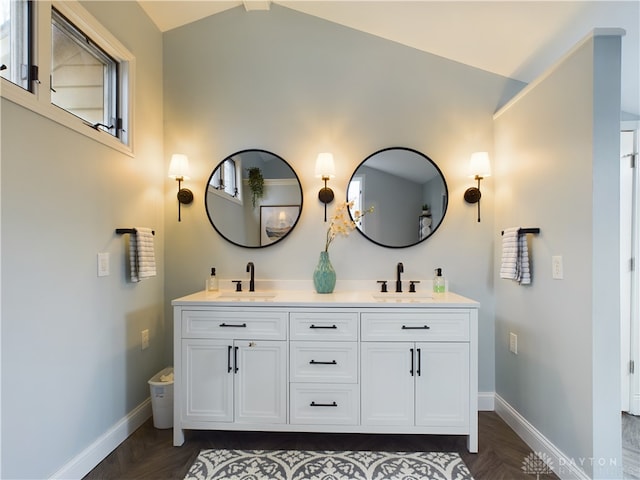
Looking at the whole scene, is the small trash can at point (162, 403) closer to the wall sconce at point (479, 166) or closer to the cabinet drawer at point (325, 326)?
the cabinet drawer at point (325, 326)

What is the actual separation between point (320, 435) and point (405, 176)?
193cm

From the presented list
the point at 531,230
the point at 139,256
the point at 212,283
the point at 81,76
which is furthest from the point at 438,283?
the point at 81,76

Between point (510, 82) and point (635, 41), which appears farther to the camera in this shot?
point (510, 82)

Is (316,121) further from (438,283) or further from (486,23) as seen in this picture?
(438,283)

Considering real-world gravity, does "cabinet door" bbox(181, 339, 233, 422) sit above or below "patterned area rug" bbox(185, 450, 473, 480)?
above

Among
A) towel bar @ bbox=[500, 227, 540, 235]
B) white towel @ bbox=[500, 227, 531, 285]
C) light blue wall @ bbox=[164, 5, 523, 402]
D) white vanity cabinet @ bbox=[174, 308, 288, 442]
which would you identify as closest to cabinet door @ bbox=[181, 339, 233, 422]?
white vanity cabinet @ bbox=[174, 308, 288, 442]

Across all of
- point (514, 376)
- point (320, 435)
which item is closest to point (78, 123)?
point (320, 435)

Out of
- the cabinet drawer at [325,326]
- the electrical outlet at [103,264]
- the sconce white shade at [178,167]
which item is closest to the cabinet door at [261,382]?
the cabinet drawer at [325,326]

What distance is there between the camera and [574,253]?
5.26 feet

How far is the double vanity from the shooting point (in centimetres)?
184

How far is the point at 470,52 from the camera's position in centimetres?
229

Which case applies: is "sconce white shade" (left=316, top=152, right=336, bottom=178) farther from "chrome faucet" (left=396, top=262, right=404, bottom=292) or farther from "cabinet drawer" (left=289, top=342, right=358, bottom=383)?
"cabinet drawer" (left=289, top=342, right=358, bottom=383)

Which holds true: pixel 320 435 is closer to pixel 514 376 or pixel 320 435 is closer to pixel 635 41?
pixel 514 376

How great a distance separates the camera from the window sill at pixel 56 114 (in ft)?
4.26
